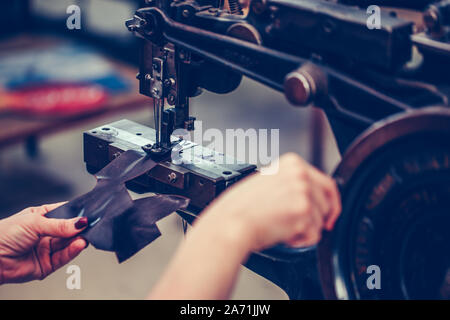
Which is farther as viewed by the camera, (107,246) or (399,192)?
(107,246)

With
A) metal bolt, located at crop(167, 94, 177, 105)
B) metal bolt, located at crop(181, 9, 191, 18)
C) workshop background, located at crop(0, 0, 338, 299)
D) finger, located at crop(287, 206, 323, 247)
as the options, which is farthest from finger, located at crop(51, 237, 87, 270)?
workshop background, located at crop(0, 0, 338, 299)

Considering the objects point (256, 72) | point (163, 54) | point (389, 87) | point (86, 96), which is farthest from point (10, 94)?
point (389, 87)

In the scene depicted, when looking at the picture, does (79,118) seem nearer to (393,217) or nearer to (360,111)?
(360,111)

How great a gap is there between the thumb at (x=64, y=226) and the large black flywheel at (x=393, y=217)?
0.47 m

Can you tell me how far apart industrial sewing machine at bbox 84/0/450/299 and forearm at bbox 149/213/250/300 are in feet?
0.62

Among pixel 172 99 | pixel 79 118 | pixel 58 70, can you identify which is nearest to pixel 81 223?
pixel 172 99

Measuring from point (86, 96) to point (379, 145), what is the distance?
94.9 inches

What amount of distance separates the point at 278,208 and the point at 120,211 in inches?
17.7

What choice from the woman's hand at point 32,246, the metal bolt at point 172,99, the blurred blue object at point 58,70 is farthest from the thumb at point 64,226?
the blurred blue object at point 58,70

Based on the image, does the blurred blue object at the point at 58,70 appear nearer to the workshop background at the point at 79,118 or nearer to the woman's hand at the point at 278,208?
the workshop background at the point at 79,118

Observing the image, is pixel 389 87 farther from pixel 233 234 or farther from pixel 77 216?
pixel 77 216

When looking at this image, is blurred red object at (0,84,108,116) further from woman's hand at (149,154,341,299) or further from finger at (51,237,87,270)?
woman's hand at (149,154,341,299)

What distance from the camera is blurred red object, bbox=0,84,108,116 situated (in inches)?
117
